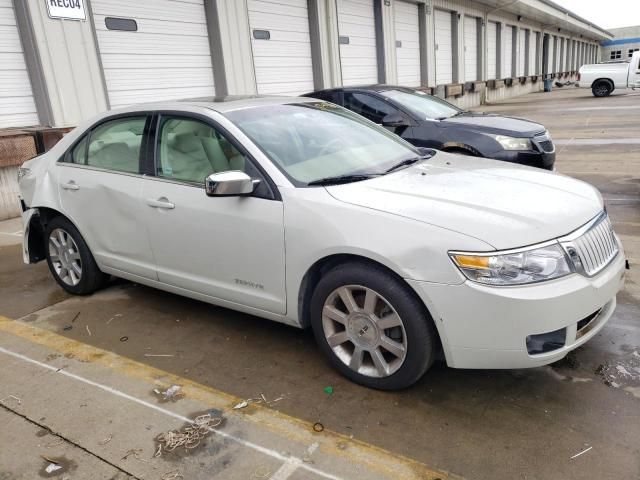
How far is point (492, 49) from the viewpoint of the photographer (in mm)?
27922

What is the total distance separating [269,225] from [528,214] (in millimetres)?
1400

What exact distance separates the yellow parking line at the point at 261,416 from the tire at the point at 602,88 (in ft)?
95.8

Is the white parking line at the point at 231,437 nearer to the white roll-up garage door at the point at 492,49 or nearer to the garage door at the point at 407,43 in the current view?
the garage door at the point at 407,43

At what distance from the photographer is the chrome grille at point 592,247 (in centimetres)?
260

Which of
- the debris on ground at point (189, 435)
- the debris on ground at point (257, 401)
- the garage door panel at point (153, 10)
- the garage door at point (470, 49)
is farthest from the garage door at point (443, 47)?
the debris on ground at point (189, 435)

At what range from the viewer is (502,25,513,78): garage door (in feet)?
97.5

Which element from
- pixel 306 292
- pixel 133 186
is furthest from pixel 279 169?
pixel 133 186

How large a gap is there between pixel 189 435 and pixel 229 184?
52.8 inches

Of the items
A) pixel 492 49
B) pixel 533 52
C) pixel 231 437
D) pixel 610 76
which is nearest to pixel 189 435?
pixel 231 437

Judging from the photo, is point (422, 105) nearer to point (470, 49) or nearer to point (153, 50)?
point (153, 50)

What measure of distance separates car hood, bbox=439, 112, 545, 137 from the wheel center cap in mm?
4595

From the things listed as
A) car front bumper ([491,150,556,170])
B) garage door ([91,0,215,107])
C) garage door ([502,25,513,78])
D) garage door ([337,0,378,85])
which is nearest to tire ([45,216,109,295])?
car front bumper ([491,150,556,170])

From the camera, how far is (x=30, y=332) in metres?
3.88

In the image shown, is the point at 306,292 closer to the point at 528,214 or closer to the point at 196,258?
the point at 196,258
